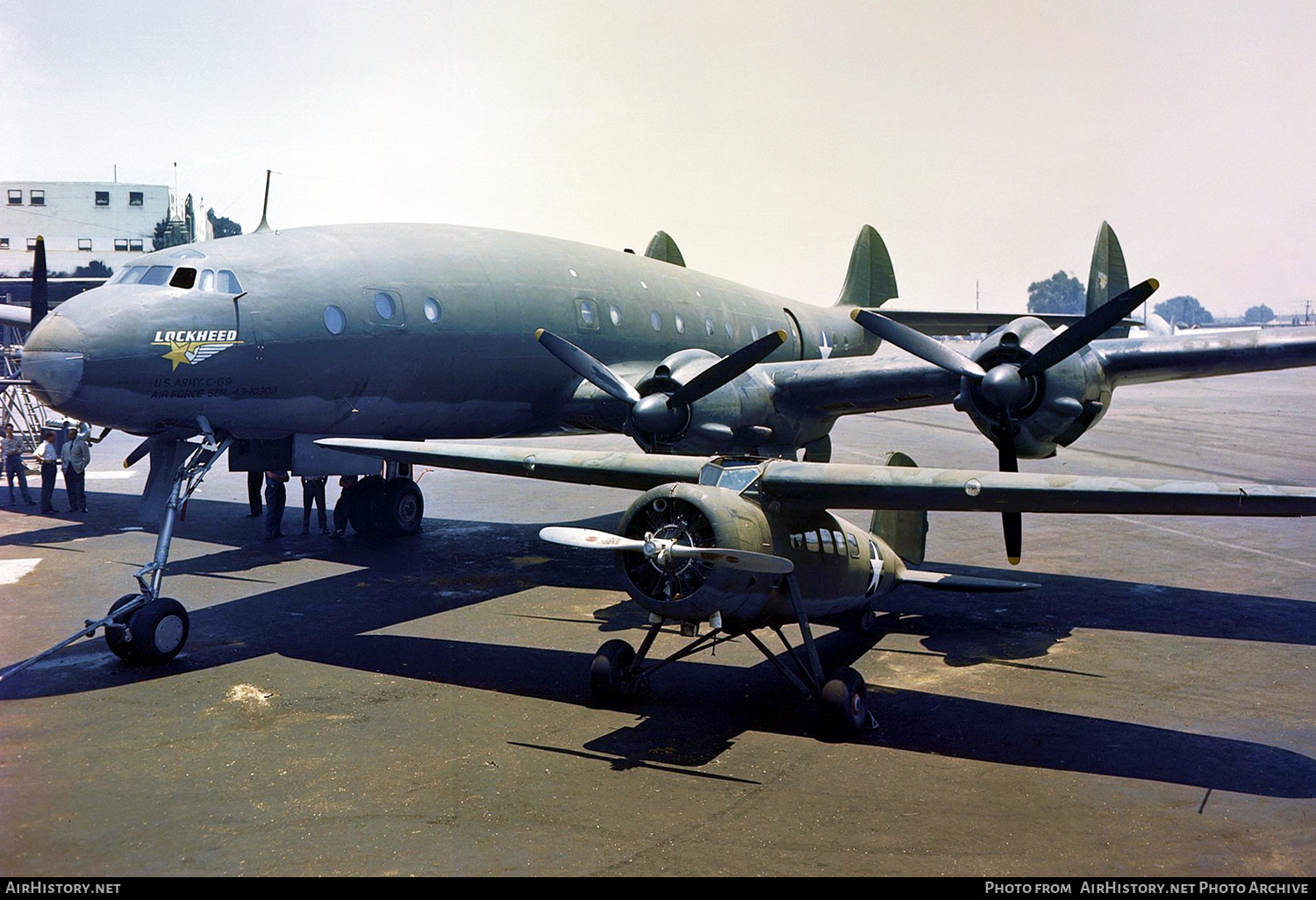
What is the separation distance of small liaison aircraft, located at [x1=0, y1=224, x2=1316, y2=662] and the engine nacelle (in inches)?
1.4

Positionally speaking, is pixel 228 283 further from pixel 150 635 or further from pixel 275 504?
pixel 275 504

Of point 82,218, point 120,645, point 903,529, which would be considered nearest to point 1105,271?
point 903,529

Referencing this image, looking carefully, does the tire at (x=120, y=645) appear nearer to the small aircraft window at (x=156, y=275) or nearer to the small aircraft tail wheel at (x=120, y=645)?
the small aircraft tail wheel at (x=120, y=645)

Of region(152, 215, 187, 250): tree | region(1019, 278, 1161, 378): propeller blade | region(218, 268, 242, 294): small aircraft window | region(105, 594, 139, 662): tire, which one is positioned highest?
region(152, 215, 187, 250): tree

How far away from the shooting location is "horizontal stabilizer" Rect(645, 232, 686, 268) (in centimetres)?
2827

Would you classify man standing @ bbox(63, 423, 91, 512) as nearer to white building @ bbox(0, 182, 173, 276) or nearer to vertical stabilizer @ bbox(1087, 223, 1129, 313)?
vertical stabilizer @ bbox(1087, 223, 1129, 313)

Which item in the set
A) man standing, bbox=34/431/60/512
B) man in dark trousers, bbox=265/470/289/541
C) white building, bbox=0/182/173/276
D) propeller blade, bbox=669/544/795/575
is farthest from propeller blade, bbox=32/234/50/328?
white building, bbox=0/182/173/276

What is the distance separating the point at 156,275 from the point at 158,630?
5360mm

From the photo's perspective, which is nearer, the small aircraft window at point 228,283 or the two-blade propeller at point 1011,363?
the two-blade propeller at point 1011,363

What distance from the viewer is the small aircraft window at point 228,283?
15.4 m

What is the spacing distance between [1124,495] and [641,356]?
12456mm

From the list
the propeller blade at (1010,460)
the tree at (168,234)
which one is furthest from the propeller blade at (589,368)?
the tree at (168,234)

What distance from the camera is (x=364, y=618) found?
1580 cm

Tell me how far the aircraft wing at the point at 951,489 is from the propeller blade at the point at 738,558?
1342 millimetres
